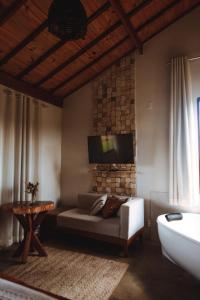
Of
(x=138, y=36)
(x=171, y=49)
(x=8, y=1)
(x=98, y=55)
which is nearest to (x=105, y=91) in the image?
(x=98, y=55)

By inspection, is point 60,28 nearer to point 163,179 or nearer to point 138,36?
point 138,36

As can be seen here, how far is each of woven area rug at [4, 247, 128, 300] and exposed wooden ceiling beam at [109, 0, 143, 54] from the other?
3.39 meters

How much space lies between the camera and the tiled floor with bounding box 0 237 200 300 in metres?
2.17

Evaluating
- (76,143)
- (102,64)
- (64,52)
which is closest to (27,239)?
(76,143)

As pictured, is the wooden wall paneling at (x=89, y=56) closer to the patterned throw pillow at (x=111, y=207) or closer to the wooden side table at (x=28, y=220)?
the wooden side table at (x=28, y=220)

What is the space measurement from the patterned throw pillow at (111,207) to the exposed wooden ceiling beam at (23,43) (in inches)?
105

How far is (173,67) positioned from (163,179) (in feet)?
6.18

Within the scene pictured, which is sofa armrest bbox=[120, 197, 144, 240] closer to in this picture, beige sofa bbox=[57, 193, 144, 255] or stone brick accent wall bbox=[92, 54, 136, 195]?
beige sofa bbox=[57, 193, 144, 255]

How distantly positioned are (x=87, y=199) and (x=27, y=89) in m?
2.26

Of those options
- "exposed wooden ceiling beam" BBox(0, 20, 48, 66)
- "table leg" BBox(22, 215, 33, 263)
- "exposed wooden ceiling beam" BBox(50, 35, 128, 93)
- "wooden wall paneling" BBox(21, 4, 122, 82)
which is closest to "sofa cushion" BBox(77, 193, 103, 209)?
"table leg" BBox(22, 215, 33, 263)

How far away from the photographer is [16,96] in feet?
11.9

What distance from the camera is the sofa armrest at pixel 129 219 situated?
120 inches

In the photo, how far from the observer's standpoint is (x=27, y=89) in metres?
3.80

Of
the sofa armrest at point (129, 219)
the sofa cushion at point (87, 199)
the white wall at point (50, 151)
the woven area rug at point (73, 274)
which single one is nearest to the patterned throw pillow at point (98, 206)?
the sofa cushion at point (87, 199)
